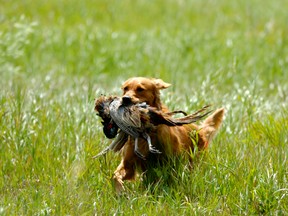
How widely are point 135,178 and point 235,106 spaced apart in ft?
7.40

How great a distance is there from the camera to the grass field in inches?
203

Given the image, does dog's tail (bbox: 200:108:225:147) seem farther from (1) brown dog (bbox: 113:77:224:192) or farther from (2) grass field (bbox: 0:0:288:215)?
(1) brown dog (bbox: 113:77:224:192)

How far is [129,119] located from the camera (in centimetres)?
525

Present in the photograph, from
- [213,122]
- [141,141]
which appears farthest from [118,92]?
[141,141]

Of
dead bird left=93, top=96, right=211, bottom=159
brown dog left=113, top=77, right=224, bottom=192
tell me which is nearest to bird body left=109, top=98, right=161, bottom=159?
dead bird left=93, top=96, right=211, bottom=159

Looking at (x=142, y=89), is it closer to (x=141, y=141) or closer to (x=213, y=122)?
(x=141, y=141)

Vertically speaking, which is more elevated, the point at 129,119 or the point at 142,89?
the point at 142,89

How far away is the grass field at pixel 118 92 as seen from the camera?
515 centimetres

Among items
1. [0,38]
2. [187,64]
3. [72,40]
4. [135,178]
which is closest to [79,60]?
[72,40]

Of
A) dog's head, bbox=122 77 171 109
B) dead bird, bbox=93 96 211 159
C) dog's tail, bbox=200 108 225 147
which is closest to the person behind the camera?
dead bird, bbox=93 96 211 159

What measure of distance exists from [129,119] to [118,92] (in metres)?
2.67

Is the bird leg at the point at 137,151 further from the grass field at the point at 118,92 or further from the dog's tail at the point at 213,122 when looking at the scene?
the dog's tail at the point at 213,122

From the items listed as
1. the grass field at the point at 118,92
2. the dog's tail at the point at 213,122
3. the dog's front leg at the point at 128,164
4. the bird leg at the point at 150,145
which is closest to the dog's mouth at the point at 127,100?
the bird leg at the point at 150,145

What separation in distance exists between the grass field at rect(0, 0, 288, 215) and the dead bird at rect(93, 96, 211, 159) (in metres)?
0.30
